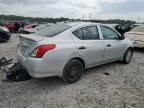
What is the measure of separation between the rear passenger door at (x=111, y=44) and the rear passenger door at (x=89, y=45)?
10.6 inches

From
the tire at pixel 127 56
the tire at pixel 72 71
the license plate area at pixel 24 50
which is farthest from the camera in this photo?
the tire at pixel 127 56

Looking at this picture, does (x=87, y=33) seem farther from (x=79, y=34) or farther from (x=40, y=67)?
(x=40, y=67)

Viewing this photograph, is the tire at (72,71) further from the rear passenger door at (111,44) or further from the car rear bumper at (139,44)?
the car rear bumper at (139,44)

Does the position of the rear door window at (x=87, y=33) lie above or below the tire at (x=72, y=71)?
above

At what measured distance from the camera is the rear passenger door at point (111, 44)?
5.70 metres

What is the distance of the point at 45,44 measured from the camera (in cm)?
423

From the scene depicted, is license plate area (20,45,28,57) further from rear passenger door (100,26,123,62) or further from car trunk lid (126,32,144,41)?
car trunk lid (126,32,144,41)

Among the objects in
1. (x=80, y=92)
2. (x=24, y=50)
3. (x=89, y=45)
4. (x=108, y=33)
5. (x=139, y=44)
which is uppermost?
(x=108, y=33)

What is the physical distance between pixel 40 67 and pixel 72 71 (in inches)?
38.1

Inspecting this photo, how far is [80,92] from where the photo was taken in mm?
4375

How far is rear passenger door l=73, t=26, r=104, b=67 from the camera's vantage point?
16.0ft

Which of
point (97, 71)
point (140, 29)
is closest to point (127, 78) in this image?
point (97, 71)

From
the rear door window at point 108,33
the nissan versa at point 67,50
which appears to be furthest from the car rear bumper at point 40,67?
the rear door window at point 108,33

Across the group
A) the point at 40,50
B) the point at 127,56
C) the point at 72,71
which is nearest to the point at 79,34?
the point at 72,71
